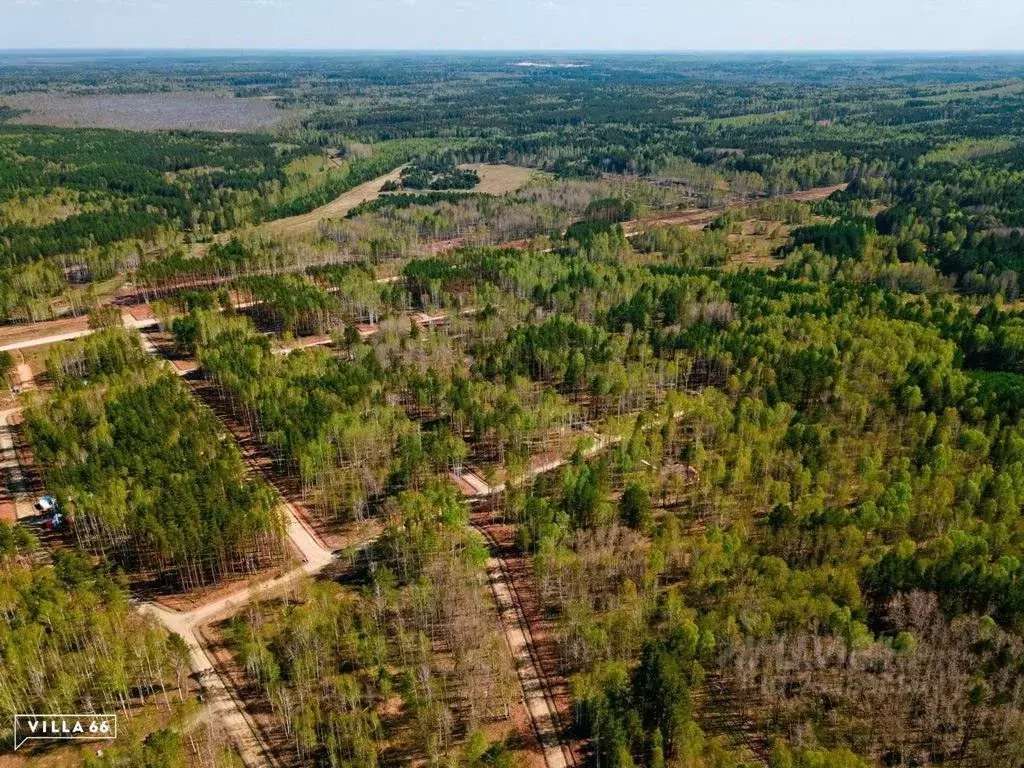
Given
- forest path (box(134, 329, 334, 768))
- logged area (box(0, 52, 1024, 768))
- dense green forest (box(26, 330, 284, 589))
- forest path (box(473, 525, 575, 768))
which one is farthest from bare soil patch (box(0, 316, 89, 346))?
forest path (box(473, 525, 575, 768))

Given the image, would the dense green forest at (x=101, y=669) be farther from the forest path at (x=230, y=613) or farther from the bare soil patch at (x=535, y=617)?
the bare soil patch at (x=535, y=617)

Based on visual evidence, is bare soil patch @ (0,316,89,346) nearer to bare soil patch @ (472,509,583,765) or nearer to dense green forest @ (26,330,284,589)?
dense green forest @ (26,330,284,589)

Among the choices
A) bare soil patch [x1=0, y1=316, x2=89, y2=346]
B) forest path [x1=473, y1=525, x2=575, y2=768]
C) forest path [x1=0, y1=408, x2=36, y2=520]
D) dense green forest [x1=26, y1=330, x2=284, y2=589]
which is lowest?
forest path [x1=473, y1=525, x2=575, y2=768]

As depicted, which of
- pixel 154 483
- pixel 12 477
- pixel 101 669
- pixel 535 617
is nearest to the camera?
pixel 101 669

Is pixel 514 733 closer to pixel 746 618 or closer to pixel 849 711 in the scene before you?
pixel 746 618

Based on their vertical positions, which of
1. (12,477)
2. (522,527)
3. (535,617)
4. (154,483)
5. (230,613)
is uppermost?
(154,483)

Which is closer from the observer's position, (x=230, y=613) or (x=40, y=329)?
(x=230, y=613)

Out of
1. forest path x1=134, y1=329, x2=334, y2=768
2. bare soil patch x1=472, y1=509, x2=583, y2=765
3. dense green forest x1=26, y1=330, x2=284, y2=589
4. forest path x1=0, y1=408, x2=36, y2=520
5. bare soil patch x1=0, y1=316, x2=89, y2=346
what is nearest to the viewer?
forest path x1=134, y1=329, x2=334, y2=768

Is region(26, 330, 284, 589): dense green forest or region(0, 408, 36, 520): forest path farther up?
region(26, 330, 284, 589): dense green forest

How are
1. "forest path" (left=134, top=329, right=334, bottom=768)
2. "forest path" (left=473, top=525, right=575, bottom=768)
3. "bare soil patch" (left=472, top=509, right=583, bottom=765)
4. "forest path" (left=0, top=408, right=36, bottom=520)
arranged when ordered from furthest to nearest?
1. "forest path" (left=0, top=408, right=36, bottom=520)
2. "bare soil patch" (left=472, top=509, right=583, bottom=765)
3. "forest path" (left=134, top=329, right=334, bottom=768)
4. "forest path" (left=473, top=525, right=575, bottom=768)

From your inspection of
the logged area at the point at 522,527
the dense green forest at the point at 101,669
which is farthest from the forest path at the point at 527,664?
the dense green forest at the point at 101,669

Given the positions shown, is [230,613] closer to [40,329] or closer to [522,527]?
[522,527]

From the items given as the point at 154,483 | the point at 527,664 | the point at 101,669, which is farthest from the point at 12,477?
the point at 527,664
